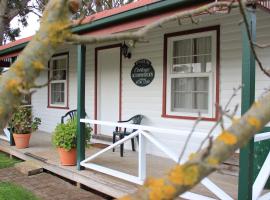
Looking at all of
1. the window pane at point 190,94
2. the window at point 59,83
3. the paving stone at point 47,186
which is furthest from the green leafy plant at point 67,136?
the window at point 59,83

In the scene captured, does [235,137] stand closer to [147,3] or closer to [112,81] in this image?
[147,3]

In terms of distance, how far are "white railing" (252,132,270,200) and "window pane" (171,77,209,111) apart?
2.09 metres

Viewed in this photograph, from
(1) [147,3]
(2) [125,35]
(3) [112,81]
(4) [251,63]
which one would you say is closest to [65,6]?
(2) [125,35]

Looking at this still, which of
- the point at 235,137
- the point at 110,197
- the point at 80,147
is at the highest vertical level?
the point at 235,137

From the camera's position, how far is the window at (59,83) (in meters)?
9.90

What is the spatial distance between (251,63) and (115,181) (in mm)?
2606

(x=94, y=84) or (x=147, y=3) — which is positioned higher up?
(x=147, y=3)

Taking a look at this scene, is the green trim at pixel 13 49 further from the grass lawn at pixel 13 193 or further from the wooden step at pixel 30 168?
the grass lawn at pixel 13 193

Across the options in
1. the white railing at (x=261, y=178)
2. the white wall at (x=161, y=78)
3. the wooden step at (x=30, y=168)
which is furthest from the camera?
the wooden step at (x=30, y=168)

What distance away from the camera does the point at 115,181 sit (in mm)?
5168

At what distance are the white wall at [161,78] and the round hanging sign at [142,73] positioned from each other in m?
0.09

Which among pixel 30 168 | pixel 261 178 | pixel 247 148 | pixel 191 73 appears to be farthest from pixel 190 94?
pixel 30 168

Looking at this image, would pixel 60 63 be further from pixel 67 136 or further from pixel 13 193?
pixel 13 193

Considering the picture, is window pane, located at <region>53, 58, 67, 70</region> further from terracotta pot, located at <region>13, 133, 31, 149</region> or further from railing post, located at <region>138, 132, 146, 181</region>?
railing post, located at <region>138, 132, 146, 181</region>
